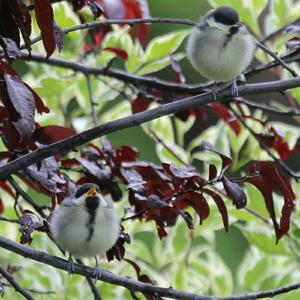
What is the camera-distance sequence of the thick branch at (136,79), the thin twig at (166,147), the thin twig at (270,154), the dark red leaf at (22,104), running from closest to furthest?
1. the dark red leaf at (22,104)
2. the thin twig at (270,154)
3. the thick branch at (136,79)
4. the thin twig at (166,147)

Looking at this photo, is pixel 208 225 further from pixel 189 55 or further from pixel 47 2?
pixel 47 2

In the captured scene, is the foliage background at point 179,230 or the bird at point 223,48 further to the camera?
the foliage background at point 179,230

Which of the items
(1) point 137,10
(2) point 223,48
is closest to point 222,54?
(2) point 223,48

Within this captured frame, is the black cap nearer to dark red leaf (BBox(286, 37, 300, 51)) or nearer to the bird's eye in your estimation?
dark red leaf (BBox(286, 37, 300, 51))

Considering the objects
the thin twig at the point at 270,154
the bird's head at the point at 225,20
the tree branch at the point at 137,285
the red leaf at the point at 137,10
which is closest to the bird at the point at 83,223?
the tree branch at the point at 137,285

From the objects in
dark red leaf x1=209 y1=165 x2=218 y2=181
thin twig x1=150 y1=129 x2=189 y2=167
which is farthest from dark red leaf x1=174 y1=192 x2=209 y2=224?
thin twig x1=150 y1=129 x2=189 y2=167

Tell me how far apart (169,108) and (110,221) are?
1.18ft

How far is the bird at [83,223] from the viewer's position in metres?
1.47

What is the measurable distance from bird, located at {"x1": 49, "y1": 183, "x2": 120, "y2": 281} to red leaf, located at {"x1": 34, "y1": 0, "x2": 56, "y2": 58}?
53 centimetres

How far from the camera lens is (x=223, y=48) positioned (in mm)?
1657

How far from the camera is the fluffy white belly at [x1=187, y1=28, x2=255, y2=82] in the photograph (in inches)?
64.7

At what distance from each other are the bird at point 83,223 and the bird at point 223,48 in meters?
0.36

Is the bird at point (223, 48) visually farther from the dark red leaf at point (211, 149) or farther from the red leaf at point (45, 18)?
the red leaf at point (45, 18)

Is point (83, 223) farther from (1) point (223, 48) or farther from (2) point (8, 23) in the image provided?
(2) point (8, 23)
